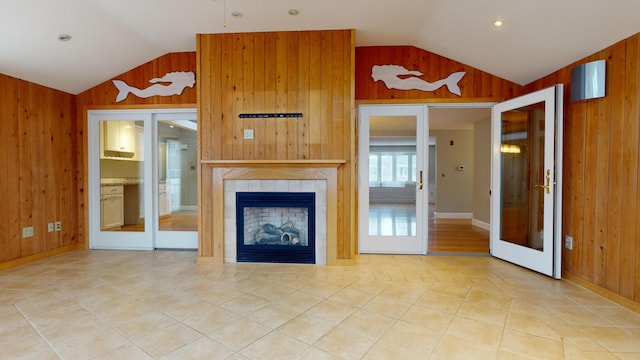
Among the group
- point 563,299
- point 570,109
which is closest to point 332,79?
point 570,109

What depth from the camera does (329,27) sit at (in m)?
3.66

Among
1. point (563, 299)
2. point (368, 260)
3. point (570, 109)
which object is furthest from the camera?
point (368, 260)

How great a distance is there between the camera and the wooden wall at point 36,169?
367 cm

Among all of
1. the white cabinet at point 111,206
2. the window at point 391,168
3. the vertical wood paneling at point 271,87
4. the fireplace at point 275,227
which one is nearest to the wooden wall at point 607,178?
the window at point 391,168

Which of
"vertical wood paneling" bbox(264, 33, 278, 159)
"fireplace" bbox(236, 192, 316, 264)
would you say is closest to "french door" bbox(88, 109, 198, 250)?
"fireplace" bbox(236, 192, 316, 264)

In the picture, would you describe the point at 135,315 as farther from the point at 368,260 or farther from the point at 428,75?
the point at 428,75

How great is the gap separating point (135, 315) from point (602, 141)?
4.34 metres

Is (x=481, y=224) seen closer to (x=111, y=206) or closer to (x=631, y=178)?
(x=631, y=178)

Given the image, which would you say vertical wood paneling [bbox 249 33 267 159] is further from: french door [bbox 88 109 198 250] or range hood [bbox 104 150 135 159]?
range hood [bbox 104 150 135 159]

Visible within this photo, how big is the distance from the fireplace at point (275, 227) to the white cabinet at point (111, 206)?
6.93 feet

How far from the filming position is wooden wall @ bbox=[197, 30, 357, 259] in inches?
147

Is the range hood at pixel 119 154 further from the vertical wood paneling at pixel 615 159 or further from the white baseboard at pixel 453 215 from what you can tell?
the white baseboard at pixel 453 215

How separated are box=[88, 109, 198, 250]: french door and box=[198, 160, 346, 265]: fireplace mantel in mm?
833

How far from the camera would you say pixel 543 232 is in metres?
3.42
